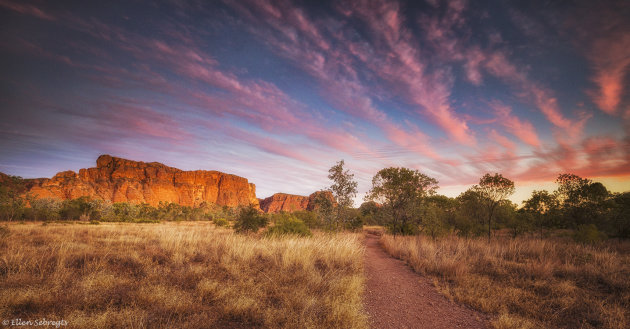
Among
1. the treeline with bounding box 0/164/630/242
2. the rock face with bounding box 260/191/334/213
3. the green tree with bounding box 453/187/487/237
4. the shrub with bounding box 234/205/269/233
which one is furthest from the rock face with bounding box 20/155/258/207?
the green tree with bounding box 453/187/487/237

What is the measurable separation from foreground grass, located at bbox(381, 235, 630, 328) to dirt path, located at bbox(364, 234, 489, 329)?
1.45 ft

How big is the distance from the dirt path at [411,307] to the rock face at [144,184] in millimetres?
92389

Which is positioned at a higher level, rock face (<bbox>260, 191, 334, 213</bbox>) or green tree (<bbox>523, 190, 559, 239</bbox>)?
green tree (<bbox>523, 190, 559, 239</bbox>)

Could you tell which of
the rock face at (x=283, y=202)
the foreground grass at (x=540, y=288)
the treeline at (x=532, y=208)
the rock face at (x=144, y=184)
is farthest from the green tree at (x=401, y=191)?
the rock face at (x=283, y=202)

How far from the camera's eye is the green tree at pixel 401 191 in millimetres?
17969

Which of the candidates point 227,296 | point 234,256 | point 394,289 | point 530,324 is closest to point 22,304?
point 227,296

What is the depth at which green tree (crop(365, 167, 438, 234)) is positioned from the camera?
18.0 metres

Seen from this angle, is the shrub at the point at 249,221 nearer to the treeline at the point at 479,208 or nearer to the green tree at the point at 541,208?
the treeline at the point at 479,208

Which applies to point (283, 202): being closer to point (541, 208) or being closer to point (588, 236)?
point (541, 208)

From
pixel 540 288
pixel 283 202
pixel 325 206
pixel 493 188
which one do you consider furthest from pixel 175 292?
pixel 283 202

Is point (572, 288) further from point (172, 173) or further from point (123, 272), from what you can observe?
point (172, 173)

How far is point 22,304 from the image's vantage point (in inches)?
143

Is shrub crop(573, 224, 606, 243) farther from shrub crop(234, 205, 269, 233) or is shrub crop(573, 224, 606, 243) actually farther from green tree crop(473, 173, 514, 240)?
shrub crop(234, 205, 269, 233)

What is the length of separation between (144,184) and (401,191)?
16441 centimetres
